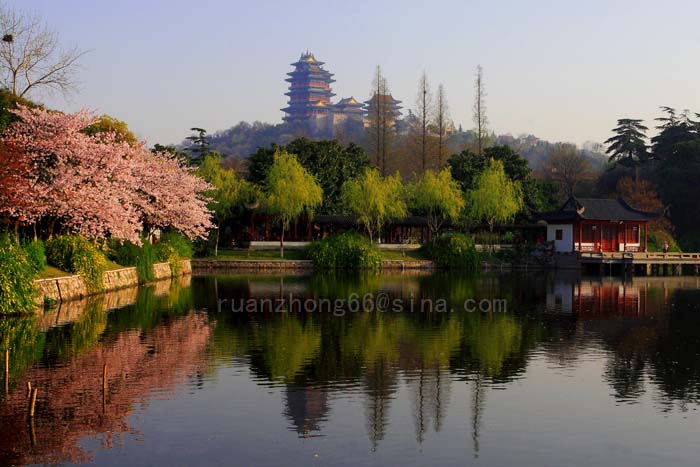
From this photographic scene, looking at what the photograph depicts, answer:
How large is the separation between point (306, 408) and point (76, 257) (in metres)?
23.2

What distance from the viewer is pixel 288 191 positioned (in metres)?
67.9

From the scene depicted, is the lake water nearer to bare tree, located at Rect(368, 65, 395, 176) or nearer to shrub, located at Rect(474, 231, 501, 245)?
shrub, located at Rect(474, 231, 501, 245)

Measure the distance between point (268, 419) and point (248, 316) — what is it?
1657cm

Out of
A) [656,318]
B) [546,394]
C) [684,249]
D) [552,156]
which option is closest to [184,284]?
[656,318]

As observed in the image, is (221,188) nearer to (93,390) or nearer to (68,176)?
(68,176)

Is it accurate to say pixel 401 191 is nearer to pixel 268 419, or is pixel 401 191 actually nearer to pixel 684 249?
pixel 684 249

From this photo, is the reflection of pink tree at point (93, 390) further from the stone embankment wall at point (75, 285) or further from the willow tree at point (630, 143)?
the willow tree at point (630, 143)

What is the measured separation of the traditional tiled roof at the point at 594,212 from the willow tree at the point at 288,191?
19.7 metres

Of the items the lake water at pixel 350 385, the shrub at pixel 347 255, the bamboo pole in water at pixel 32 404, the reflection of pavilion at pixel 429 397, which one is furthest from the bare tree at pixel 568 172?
the bamboo pole in water at pixel 32 404

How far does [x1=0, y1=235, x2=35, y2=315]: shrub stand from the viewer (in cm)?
2920

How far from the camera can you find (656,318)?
34062mm

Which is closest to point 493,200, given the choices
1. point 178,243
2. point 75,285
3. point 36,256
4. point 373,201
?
point 373,201

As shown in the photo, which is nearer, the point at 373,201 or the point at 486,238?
the point at 373,201

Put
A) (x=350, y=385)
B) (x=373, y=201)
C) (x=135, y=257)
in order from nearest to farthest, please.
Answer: (x=350, y=385), (x=135, y=257), (x=373, y=201)
